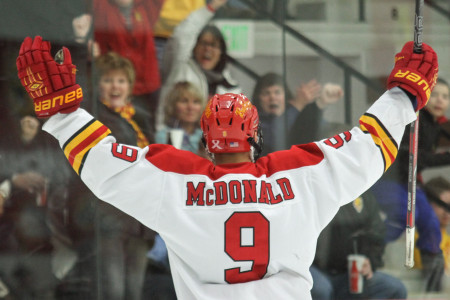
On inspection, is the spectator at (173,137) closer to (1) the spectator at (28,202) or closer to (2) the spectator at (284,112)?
(2) the spectator at (284,112)

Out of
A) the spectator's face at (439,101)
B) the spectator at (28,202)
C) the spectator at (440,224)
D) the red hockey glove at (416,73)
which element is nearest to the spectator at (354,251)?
the spectator at (440,224)

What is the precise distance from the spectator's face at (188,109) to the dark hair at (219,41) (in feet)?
→ 0.72

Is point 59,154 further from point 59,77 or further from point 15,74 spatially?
point 59,77

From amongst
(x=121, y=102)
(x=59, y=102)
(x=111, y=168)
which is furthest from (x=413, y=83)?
(x=121, y=102)

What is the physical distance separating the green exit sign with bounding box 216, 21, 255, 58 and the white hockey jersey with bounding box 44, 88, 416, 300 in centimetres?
217

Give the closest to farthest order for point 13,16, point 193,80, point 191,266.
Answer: point 191,266 → point 13,16 → point 193,80

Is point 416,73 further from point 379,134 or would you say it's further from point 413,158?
point 413,158

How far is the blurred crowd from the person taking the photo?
4039 mm

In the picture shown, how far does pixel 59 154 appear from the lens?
4.08 metres

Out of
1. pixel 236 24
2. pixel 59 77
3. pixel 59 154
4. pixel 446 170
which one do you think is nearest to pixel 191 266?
pixel 59 77

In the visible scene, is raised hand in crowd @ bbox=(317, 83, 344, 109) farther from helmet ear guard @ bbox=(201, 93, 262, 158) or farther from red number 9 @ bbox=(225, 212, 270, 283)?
red number 9 @ bbox=(225, 212, 270, 283)

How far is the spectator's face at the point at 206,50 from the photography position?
430 cm

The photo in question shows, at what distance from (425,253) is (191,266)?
2658 millimetres

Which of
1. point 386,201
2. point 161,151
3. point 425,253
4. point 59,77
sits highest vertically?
point 59,77
